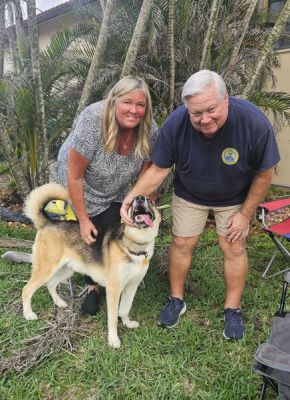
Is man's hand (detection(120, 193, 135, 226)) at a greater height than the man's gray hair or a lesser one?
lesser

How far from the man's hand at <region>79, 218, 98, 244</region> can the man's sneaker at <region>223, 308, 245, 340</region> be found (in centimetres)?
127

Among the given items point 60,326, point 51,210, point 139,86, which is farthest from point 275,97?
point 60,326

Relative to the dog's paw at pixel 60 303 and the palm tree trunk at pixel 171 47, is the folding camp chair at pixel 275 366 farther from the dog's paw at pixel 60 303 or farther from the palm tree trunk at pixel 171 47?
the palm tree trunk at pixel 171 47

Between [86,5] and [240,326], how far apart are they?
25.9 ft

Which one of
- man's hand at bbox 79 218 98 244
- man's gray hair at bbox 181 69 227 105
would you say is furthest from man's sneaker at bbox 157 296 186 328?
man's gray hair at bbox 181 69 227 105

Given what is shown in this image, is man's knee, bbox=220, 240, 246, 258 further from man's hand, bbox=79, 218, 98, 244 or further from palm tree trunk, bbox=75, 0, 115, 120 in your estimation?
palm tree trunk, bbox=75, 0, 115, 120

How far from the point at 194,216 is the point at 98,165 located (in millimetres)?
886

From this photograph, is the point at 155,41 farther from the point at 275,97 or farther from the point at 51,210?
the point at 51,210

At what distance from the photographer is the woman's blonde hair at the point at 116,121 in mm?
2793

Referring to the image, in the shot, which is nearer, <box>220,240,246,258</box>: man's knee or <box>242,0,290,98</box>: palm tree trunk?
<box>220,240,246,258</box>: man's knee

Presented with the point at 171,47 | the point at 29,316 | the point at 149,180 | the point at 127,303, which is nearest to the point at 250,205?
the point at 149,180

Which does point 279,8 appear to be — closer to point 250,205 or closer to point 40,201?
point 250,205

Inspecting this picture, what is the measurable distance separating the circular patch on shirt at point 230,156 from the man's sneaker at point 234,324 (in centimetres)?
127

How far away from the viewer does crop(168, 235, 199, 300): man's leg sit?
3328 millimetres
